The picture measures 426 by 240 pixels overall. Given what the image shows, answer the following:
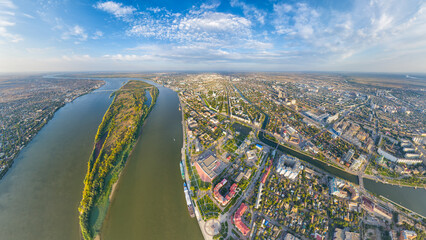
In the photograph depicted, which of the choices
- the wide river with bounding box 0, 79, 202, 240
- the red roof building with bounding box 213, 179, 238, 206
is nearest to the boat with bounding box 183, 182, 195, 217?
the wide river with bounding box 0, 79, 202, 240

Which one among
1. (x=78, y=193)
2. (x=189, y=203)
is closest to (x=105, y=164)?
(x=78, y=193)

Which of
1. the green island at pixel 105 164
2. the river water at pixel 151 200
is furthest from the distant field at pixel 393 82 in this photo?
the green island at pixel 105 164

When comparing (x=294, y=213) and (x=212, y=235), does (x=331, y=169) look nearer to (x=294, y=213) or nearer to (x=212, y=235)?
(x=294, y=213)

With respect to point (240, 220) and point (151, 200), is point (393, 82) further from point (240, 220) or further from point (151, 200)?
point (151, 200)

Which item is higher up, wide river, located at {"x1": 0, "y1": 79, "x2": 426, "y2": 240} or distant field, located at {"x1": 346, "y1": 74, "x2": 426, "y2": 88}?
distant field, located at {"x1": 346, "y1": 74, "x2": 426, "y2": 88}

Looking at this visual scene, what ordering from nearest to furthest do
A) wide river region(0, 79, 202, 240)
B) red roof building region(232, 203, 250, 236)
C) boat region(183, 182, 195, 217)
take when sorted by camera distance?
red roof building region(232, 203, 250, 236) < wide river region(0, 79, 202, 240) < boat region(183, 182, 195, 217)

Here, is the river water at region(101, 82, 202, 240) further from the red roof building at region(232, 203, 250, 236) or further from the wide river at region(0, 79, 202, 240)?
the red roof building at region(232, 203, 250, 236)

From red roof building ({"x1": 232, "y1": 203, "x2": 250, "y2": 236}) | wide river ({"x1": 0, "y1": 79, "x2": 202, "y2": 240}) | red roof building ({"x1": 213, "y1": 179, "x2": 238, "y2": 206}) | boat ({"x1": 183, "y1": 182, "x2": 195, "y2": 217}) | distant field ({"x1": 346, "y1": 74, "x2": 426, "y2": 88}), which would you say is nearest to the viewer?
red roof building ({"x1": 232, "y1": 203, "x2": 250, "y2": 236})

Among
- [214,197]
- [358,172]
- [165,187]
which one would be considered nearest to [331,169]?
[358,172]
